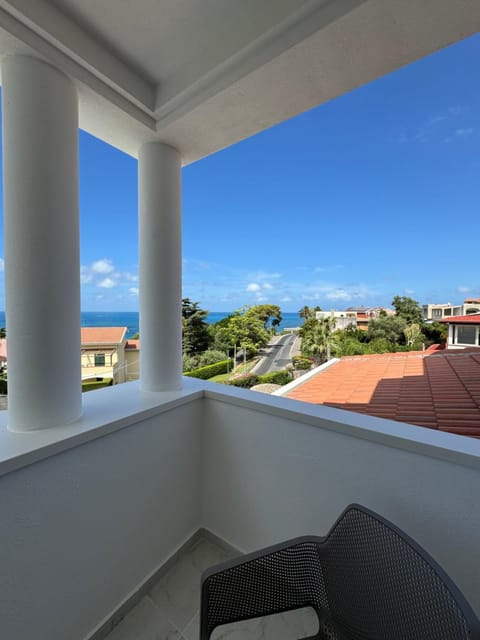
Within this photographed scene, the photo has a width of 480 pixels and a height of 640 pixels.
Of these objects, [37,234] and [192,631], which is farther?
[192,631]

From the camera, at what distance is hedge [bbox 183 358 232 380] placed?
1226 centimetres

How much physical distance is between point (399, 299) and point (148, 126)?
24869mm

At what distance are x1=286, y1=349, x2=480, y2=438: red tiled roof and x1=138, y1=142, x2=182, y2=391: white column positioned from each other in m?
1.44

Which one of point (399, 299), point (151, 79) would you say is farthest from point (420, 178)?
point (151, 79)

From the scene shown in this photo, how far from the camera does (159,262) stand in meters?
1.47

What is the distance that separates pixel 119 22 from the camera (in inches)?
38.0

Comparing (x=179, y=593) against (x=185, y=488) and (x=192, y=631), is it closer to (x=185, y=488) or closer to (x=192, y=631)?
(x=192, y=631)

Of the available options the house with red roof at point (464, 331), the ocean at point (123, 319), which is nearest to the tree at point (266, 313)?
the ocean at point (123, 319)

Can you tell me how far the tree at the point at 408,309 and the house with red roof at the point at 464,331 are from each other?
580 inches

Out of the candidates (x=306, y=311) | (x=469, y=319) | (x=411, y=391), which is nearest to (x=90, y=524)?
(x=411, y=391)

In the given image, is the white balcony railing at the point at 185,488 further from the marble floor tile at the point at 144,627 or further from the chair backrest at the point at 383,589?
the chair backrest at the point at 383,589

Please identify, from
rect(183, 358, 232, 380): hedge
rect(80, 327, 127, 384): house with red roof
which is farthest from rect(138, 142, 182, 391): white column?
rect(183, 358, 232, 380): hedge

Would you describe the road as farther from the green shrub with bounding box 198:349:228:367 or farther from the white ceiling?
the white ceiling

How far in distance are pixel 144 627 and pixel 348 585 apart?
94 centimetres
